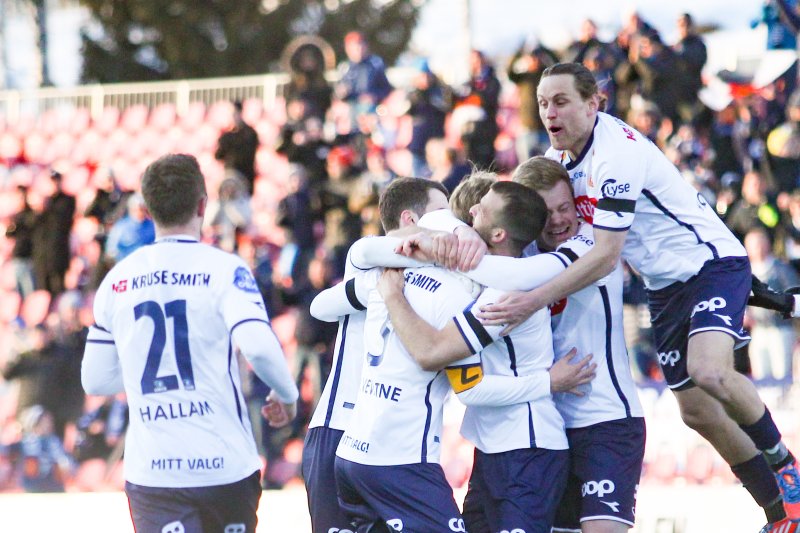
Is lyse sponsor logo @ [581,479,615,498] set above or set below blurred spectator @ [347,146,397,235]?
below

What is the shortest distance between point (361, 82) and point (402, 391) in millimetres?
10013

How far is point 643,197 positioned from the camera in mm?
5383

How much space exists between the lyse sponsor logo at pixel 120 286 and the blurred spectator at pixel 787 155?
731 centimetres

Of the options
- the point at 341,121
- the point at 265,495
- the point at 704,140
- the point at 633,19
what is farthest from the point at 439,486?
the point at 341,121

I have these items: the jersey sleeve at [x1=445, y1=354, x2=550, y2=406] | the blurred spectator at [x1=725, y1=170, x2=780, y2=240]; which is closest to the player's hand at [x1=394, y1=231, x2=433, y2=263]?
the jersey sleeve at [x1=445, y1=354, x2=550, y2=406]

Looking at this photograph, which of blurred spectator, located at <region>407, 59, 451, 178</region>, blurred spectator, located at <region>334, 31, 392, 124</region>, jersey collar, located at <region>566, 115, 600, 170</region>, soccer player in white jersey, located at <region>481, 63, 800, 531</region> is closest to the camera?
soccer player in white jersey, located at <region>481, 63, 800, 531</region>

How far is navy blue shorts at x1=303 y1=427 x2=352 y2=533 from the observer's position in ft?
15.8

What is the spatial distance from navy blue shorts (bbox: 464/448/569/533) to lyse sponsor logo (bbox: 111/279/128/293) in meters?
1.50

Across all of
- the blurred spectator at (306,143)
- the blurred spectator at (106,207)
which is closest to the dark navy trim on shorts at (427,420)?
the blurred spectator at (306,143)

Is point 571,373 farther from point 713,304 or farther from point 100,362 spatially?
point 100,362

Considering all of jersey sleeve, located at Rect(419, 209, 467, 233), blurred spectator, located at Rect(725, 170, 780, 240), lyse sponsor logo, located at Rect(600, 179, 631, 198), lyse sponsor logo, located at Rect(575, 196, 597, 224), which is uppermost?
blurred spectator, located at Rect(725, 170, 780, 240)

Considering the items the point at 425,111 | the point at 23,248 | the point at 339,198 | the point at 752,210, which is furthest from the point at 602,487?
the point at 23,248

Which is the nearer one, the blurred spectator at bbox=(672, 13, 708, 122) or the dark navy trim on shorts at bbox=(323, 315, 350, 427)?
the dark navy trim on shorts at bbox=(323, 315, 350, 427)

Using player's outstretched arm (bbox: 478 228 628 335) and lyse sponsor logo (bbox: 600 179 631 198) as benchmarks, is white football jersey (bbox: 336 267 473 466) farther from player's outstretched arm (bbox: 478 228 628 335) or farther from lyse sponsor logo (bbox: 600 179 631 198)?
lyse sponsor logo (bbox: 600 179 631 198)
